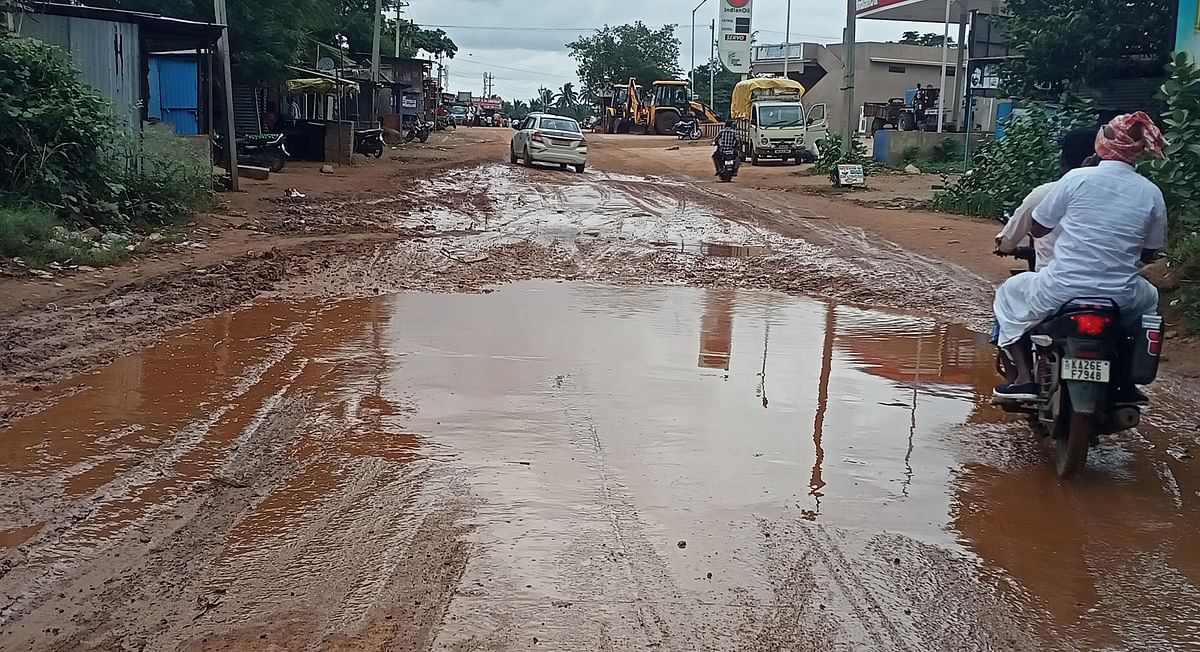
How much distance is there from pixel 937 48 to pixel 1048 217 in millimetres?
55028

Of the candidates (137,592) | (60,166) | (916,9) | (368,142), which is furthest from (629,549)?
(916,9)

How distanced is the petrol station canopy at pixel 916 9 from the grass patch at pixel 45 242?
29.6 metres

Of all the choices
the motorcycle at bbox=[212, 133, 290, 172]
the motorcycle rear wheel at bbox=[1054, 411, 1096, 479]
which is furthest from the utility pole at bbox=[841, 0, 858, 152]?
the motorcycle rear wheel at bbox=[1054, 411, 1096, 479]

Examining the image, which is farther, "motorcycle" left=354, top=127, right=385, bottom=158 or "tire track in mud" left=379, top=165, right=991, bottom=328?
"motorcycle" left=354, top=127, right=385, bottom=158

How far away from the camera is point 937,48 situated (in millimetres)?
56156

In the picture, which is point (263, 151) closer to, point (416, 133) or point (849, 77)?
point (849, 77)

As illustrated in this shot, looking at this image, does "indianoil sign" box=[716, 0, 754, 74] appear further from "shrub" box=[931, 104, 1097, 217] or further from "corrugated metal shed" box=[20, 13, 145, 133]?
"corrugated metal shed" box=[20, 13, 145, 133]

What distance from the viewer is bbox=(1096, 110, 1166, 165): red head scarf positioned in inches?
205

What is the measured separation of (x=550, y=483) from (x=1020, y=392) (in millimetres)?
2549

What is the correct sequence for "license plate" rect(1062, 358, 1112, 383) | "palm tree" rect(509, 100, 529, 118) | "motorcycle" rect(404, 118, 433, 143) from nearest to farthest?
"license plate" rect(1062, 358, 1112, 383)
"motorcycle" rect(404, 118, 433, 143)
"palm tree" rect(509, 100, 529, 118)

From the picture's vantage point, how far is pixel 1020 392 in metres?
5.55

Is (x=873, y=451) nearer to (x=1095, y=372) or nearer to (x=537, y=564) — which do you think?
(x=1095, y=372)

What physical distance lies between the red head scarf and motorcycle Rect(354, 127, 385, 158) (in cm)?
2766

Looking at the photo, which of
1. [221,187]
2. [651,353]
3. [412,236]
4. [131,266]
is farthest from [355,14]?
[651,353]
